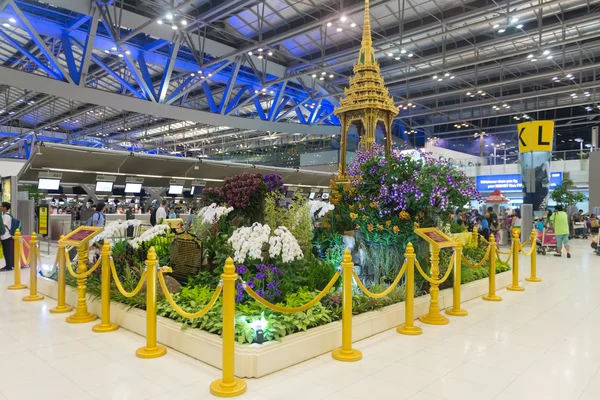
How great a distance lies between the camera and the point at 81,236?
6.16 metres

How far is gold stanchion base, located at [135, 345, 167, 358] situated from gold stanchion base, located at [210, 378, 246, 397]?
1.03m

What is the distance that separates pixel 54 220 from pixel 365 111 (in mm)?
13392

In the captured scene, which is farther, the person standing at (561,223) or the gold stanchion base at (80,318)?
the person standing at (561,223)

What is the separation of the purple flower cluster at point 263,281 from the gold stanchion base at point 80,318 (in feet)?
7.52

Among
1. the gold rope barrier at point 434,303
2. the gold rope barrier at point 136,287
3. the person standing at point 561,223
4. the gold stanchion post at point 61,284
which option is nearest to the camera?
the gold rope barrier at point 136,287

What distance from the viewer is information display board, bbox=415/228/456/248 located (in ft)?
19.5

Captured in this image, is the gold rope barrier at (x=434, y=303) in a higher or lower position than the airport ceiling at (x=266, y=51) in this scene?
lower

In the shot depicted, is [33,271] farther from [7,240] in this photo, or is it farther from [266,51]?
[266,51]

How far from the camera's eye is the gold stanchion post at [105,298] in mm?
5246

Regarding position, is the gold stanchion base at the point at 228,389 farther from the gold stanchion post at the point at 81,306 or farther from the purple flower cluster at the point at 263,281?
the gold stanchion post at the point at 81,306

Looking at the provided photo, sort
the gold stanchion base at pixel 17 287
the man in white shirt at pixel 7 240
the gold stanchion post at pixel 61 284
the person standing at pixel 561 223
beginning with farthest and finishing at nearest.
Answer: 1. the person standing at pixel 561 223
2. the man in white shirt at pixel 7 240
3. the gold stanchion base at pixel 17 287
4. the gold stanchion post at pixel 61 284

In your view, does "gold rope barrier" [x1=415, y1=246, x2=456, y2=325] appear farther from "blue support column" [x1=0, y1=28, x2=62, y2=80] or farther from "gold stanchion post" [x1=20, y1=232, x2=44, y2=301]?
"blue support column" [x1=0, y1=28, x2=62, y2=80]

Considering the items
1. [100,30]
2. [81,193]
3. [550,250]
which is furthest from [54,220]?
[550,250]

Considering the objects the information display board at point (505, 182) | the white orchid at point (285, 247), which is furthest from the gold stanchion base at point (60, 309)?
the information display board at point (505, 182)
